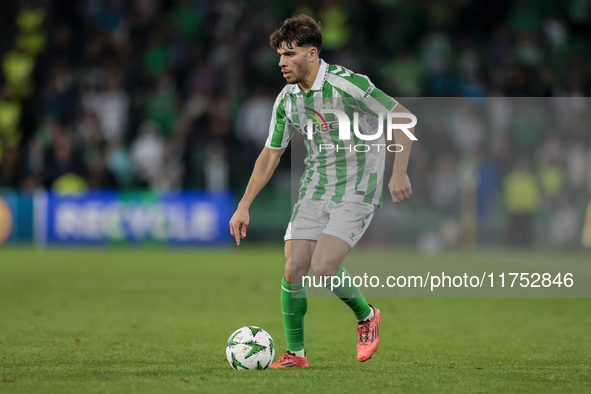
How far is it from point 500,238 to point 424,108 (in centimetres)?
238

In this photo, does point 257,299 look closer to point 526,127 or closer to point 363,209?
point 363,209

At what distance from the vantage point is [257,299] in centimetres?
852

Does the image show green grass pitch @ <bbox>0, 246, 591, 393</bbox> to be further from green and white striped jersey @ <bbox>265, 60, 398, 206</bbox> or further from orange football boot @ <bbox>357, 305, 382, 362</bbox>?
green and white striped jersey @ <bbox>265, 60, 398, 206</bbox>

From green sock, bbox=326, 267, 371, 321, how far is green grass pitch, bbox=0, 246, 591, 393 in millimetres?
318

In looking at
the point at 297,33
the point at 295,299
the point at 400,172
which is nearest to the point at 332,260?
the point at 295,299

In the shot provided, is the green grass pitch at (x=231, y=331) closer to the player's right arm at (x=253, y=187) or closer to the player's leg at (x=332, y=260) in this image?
the player's leg at (x=332, y=260)

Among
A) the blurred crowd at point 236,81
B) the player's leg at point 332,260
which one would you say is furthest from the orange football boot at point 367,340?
the blurred crowd at point 236,81

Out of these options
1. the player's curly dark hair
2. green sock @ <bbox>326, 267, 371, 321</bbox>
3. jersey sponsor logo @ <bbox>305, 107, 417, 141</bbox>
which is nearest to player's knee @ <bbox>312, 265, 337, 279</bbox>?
green sock @ <bbox>326, 267, 371, 321</bbox>

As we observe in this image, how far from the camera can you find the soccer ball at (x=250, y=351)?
4.75m

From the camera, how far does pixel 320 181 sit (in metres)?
5.08

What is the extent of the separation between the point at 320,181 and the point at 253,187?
1.39 ft

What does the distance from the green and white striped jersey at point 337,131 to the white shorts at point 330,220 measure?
0.05 m

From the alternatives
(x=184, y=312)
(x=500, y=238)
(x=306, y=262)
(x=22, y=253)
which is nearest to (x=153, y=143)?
(x=22, y=253)

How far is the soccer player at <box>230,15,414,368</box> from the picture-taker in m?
4.86
